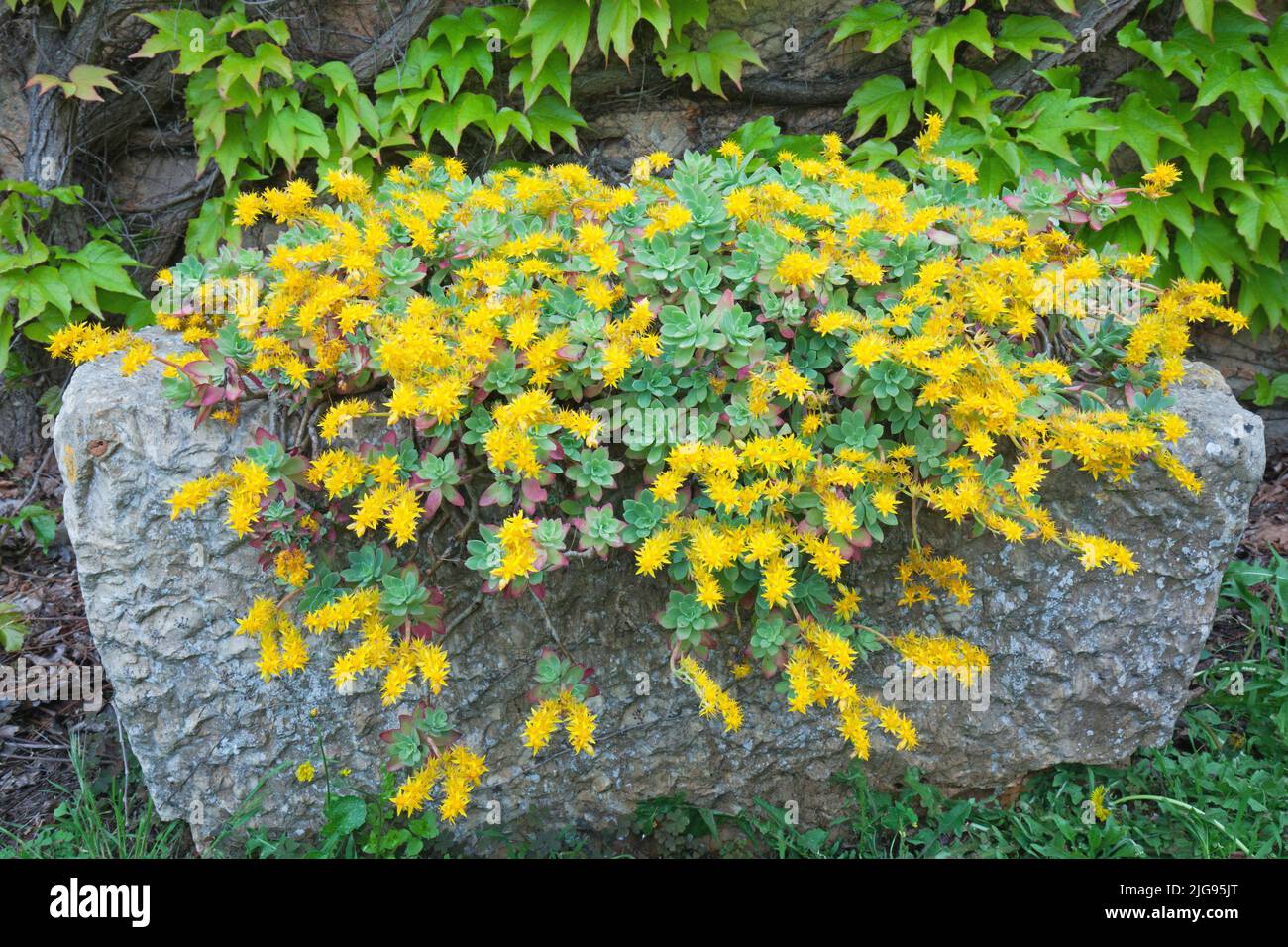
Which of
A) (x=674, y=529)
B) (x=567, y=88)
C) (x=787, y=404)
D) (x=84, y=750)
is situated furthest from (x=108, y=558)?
(x=567, y=88)

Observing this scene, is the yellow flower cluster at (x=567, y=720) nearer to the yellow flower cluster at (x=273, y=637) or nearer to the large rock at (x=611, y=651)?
the large rock at (x=611, y=651)

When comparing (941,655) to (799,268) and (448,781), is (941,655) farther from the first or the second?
(448,781)

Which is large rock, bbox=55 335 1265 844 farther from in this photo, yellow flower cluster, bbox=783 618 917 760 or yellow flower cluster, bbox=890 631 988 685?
yellow flower cluster, bbox=783 618 917 760

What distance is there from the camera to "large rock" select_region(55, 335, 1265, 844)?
1985 millimetres

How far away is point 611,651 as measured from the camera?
2059 mm

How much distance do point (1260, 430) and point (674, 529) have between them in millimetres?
1258

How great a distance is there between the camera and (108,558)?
6.52 feet

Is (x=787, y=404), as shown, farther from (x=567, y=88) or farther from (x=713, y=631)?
(x=567, y=88)

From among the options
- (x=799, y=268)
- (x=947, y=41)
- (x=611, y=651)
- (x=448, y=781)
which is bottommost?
(x=448, y=781)

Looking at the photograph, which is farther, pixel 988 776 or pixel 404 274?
pixel 988 776

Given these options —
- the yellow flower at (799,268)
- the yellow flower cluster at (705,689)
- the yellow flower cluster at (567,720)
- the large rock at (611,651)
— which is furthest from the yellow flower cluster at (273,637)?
the yellow flower at (799,268)

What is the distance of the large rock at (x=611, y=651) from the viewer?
199cm

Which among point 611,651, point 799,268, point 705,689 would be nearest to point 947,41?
point 799,268

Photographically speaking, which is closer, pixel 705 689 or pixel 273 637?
pixel 705 689
